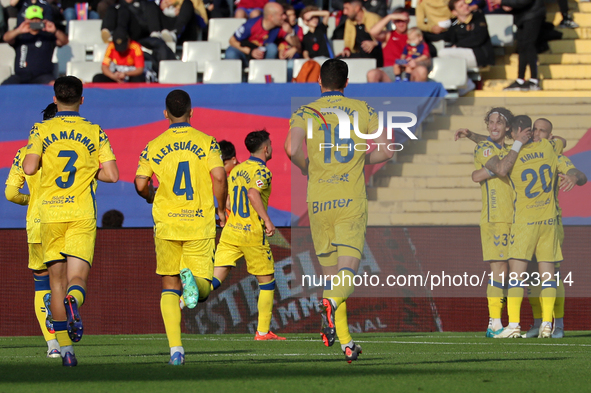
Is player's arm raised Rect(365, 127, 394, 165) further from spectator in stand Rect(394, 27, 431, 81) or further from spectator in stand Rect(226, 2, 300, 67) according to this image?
spectator in stand Rect(226, 2, 300, 67)

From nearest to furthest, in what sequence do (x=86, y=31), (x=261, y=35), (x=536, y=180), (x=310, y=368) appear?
(x=310, y=368), (x=536, y=180), (x=261, y=35), (x=86, y=31)

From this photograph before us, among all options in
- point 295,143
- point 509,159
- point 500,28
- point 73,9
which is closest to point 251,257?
point 509,159

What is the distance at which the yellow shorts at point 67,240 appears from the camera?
19.1 feet

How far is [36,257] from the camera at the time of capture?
7.24m

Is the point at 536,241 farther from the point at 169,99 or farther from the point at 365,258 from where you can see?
the point at 169,99

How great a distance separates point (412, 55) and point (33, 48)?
21.1 feet

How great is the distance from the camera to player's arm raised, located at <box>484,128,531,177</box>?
361 inches

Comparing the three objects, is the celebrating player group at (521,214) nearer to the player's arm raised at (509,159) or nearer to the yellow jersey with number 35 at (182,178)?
the player's arm raised at (509,159)

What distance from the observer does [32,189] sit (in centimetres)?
725

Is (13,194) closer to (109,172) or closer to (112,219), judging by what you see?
(109,172)

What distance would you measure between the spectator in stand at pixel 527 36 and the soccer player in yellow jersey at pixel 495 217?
488 centimetres

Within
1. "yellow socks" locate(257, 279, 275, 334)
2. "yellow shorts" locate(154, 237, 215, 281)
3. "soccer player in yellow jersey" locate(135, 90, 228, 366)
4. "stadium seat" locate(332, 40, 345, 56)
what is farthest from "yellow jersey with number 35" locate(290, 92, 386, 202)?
"stadium seat" locate(332, 40, 345, 56)

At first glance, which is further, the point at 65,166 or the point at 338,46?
the point at 338,46

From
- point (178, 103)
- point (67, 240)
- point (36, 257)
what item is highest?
point (178, 103)
